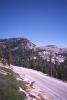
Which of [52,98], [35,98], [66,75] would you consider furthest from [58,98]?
[66,75]

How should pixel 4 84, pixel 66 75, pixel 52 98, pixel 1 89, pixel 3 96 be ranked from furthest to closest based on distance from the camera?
1. pixel 66 75
2. pixel 52 98
3. pixel 4 84
4. pixel 1 89
5. pixel 3 96

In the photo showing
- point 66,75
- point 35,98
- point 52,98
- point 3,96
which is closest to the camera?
point 3,96

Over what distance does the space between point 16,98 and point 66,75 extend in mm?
79466

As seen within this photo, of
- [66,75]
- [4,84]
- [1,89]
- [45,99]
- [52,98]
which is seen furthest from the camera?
[66,75]

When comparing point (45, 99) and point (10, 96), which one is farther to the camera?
point (45, 99)

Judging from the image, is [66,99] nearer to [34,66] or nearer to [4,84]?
[4,84]

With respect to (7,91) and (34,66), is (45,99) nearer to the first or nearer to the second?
(7,91)

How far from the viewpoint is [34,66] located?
3856 inches

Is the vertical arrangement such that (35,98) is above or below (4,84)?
below

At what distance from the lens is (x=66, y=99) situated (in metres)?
22.9

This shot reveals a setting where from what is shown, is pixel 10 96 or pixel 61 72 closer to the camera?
pixel 10 96

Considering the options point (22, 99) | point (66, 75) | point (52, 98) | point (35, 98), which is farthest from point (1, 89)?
point (66, 75)

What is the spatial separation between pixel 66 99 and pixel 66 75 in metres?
71.5

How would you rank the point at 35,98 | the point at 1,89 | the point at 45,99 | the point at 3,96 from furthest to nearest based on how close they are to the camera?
1. the point at 45,99
2. the point at 35,98
3. the point at 1,89
4. the point at 3,96
